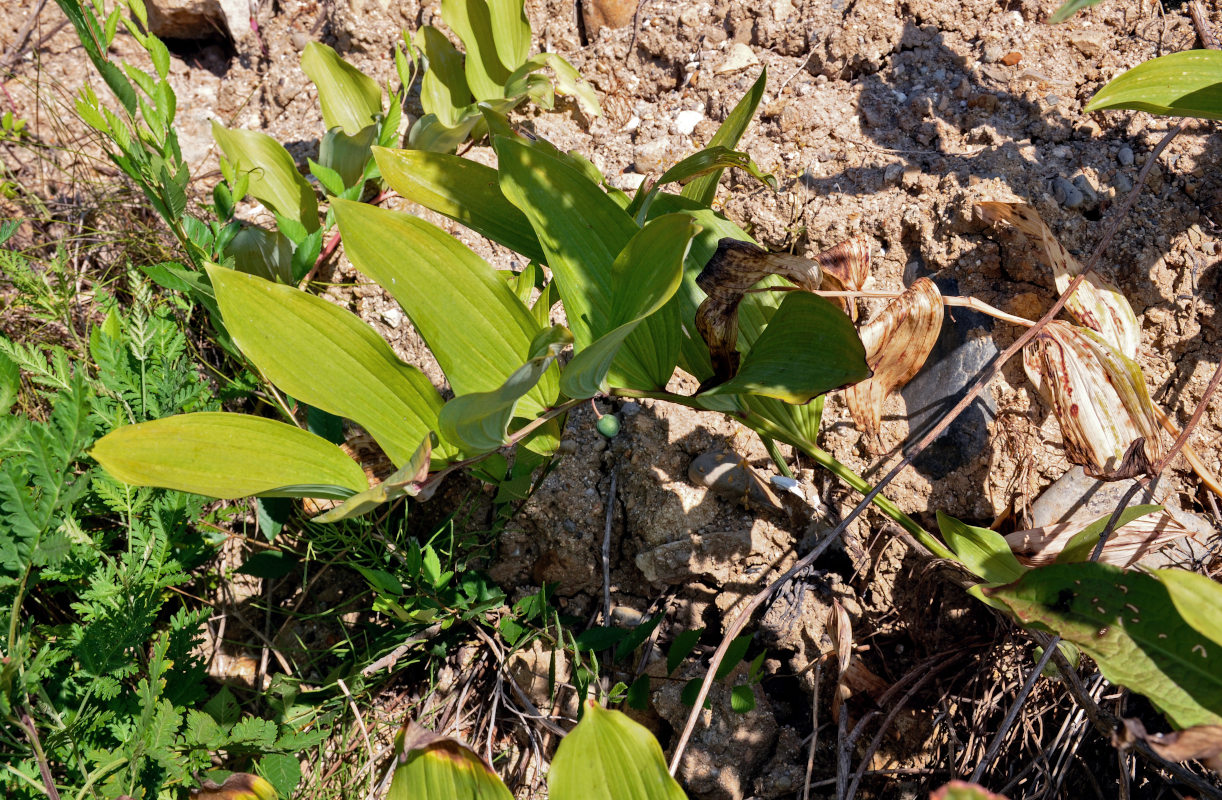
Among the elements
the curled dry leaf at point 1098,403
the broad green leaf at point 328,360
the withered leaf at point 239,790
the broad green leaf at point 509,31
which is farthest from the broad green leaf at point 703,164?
the withered leaf at point 239,790

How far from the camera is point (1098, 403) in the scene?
3.88ft

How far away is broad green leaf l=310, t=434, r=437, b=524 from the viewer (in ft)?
2.72

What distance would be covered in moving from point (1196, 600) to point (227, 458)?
3.66 ft

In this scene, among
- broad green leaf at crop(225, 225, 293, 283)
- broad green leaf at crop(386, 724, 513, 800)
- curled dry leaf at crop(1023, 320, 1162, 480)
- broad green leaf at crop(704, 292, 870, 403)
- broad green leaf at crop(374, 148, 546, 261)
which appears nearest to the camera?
broad green leaf at crop(386, 724, 513, 800)

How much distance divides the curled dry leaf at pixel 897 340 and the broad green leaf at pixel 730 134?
38 cm

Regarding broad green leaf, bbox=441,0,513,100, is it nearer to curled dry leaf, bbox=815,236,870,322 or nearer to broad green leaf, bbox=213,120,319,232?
broad green leaf, bbox=213,120,319,232

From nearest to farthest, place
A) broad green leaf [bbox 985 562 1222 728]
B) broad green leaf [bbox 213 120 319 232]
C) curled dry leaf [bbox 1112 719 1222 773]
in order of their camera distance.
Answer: curled dry leaf [bbox 1112 719 1222 773] → broad green leaf [bbox 985 562 1222 728] → broad green leaf [bbox 213 120 319 232]

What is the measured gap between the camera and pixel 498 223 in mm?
1292

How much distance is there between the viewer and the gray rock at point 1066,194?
57.1 inches

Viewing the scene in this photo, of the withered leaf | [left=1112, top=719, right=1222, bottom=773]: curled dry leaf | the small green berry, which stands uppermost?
[left=1112, top=719, right=1222, bottom=773]: curled dry leaf

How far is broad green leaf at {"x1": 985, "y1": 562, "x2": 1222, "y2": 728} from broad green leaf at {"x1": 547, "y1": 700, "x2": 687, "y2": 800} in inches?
18.9

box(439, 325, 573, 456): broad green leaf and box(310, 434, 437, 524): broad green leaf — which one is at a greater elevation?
box(439, 325, 573, 456): broad green leaf

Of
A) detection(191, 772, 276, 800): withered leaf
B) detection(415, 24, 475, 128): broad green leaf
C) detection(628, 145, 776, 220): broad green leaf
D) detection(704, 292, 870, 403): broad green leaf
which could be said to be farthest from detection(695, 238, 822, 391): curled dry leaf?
detection(415, 24, 475, 128): broad green leaf

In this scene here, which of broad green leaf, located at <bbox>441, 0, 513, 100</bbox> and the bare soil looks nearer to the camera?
the bare soil
